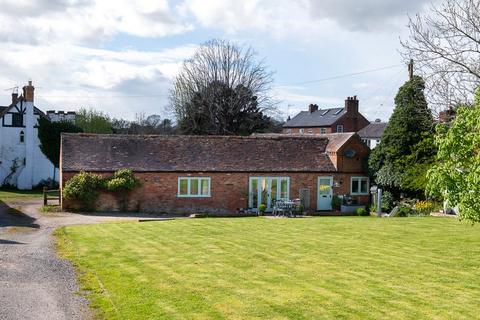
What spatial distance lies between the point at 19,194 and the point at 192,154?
1805 cm

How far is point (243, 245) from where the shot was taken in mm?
18891

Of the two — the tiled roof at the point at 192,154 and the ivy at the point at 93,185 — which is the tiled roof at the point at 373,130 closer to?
the tiled roof at the point at 192,154

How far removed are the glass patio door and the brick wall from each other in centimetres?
27

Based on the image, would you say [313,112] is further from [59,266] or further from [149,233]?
[59,266]

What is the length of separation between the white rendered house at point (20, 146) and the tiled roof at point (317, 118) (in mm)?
42033

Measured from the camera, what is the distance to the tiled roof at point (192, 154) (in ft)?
118

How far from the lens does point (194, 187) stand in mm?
36219

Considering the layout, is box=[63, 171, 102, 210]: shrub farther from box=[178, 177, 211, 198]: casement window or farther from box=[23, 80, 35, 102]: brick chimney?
box=[23, 80, 35, 102]: brick chimney

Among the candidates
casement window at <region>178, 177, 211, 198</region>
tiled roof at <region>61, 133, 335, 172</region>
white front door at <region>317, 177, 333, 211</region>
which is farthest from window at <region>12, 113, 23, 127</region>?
white front door at <region>317, 177, 333, 211</region>

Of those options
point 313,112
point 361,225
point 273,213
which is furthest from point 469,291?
point 313,112

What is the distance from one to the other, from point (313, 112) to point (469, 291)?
7756 centimetres

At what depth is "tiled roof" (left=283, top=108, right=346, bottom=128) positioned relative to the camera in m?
81.8

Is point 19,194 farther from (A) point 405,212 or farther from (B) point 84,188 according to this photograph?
(A) point 405,212

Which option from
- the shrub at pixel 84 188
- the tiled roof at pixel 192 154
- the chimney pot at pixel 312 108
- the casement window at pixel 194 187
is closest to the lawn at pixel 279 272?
the shrub at pixel 84 188
